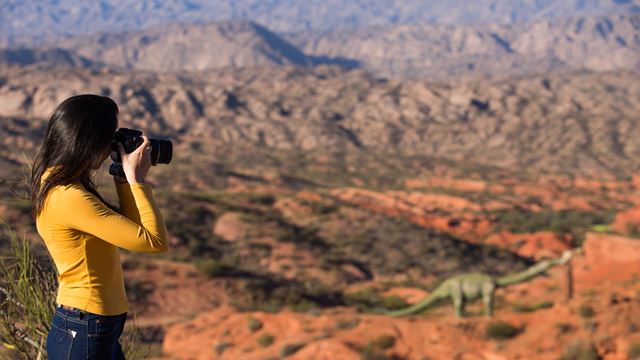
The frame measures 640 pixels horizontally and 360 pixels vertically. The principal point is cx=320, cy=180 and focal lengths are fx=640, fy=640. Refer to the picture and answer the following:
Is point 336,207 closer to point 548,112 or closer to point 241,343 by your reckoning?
point 241,343

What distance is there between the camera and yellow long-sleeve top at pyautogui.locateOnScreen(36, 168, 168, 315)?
2.76 m

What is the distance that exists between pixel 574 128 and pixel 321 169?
44.5 m

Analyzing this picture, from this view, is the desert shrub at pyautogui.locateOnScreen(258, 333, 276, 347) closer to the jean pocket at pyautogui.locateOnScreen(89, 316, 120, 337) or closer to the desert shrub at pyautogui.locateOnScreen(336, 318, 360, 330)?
the desert shrub at pyautogui.locateOnScreen(336, 318, 360, 330)

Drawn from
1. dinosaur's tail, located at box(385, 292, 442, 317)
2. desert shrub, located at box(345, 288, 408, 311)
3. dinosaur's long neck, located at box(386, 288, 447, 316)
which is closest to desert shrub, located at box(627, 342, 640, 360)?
dinosaur's long neck, located at box(386, 288, 447, 316)

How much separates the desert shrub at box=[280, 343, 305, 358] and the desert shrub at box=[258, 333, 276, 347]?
3.12 ft

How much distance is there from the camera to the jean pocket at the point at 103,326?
2881mm

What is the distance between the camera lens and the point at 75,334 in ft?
9.44

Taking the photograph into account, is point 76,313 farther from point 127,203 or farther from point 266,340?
point 266,340

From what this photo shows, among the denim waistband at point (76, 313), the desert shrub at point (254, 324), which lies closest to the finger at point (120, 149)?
the denim waistband at point (76, 313)

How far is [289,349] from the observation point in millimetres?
14461

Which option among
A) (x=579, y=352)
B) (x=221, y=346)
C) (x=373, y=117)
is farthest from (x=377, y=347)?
(x=373, y=117)

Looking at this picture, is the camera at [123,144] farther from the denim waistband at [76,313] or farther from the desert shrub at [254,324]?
the desert shrub at [254,324]

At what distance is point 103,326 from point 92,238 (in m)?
0.41

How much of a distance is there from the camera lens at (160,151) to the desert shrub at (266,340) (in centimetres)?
1287
